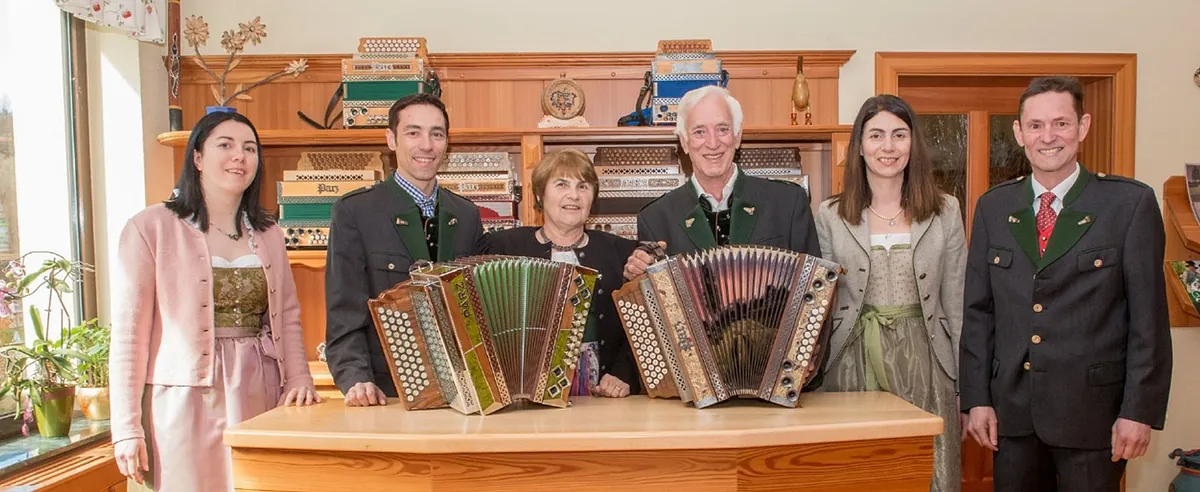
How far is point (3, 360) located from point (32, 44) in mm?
1191

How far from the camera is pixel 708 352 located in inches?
71.5

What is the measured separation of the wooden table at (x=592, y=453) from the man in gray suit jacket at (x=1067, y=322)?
21.6 inches

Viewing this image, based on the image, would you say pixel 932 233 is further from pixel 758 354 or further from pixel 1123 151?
pixel 1123 151

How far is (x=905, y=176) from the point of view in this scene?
90.7 inches

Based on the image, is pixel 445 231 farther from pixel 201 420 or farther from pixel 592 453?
pixel 592 453

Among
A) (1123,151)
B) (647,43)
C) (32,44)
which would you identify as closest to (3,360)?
(32,44)

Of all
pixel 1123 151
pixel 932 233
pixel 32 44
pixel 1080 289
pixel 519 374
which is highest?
pixel 32 44

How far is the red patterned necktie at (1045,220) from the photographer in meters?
2.11

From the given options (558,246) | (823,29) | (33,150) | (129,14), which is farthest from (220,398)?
(823,29)

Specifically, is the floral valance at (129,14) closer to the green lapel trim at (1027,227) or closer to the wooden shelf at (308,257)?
the wooden shelf at (308,257)

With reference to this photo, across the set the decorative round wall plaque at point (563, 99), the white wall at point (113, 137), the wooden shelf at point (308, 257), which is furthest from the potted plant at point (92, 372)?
the decorative round wall plaque at point (563, 99)

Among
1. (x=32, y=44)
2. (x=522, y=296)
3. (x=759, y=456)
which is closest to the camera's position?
(x=759, y=456)

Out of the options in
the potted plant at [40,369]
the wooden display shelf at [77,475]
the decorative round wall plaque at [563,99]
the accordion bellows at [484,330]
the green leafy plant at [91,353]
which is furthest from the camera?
the decorative round wall plaque at [563,99]

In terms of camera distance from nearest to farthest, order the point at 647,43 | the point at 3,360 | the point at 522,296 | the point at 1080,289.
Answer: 1. the point at 522,296
2. the point at 1080,289
3. the point at 3,360
4. the point at 647,43
